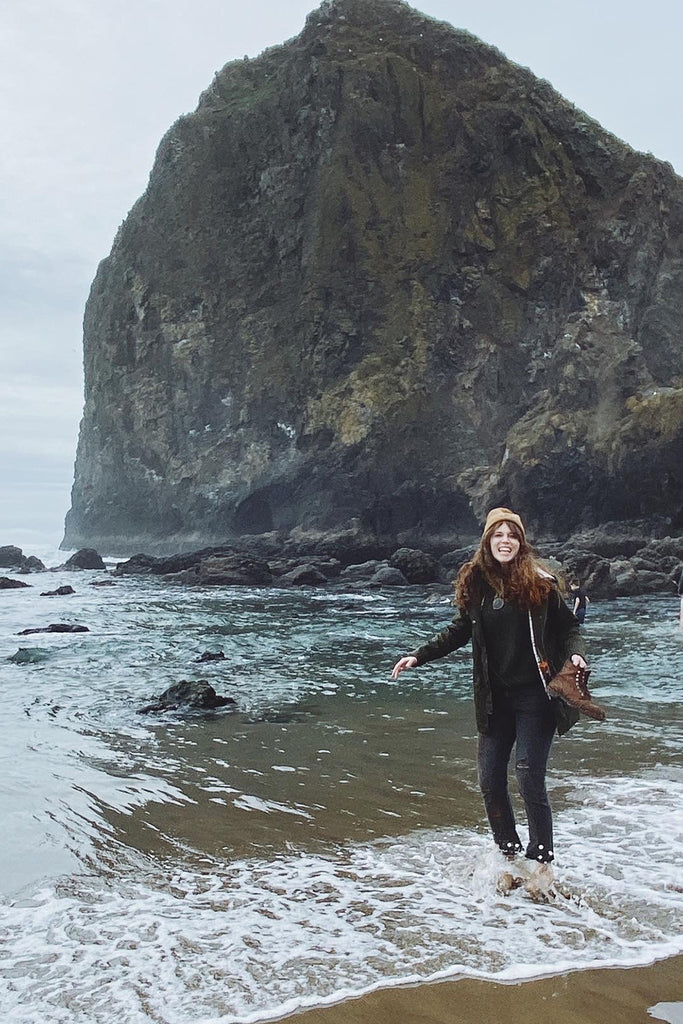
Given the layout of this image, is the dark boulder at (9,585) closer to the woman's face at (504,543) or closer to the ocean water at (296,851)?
the ocean water at (296,851)

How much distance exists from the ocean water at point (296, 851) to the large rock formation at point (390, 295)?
33.9 meters

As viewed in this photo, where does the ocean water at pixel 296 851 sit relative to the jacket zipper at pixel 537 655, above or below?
below

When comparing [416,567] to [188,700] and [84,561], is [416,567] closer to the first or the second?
[188,700]

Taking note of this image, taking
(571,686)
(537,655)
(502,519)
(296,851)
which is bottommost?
(296,851)

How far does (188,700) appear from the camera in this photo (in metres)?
9.84

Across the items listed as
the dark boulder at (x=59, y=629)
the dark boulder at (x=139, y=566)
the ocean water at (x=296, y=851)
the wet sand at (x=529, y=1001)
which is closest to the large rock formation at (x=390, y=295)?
the dark boulder at (x=139, y=566)

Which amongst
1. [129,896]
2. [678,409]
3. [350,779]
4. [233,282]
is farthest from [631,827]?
[233,282]

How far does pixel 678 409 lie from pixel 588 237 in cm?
2201

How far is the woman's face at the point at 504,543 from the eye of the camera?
419 centimetres

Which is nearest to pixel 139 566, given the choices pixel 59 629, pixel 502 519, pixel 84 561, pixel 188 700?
pixel 84 561

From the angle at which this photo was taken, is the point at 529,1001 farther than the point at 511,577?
No

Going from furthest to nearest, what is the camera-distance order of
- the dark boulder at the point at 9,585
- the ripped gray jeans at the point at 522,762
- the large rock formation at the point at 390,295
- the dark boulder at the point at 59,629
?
the large rock formation at the point at 390,295
the dark boulder at the point at 9,585
the dark boulder at the point at 59,629
the ripped gray jeans at the point at 522,762

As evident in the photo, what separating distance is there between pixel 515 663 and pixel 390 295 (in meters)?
56.4

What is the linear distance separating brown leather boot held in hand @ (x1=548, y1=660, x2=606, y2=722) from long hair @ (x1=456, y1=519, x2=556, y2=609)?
1.19ft
